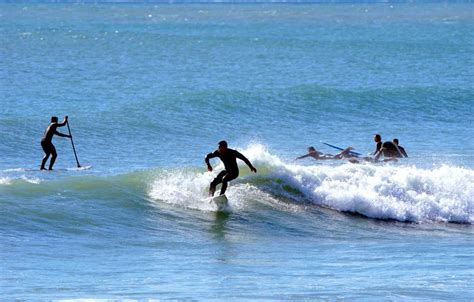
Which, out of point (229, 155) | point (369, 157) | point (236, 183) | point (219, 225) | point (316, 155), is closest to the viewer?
point (219, 225)

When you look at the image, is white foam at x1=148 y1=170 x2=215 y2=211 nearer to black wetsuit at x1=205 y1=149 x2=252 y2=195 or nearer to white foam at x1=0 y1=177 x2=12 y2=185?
black wetsuit at x1=205 y1=149 x2=252 y2=195

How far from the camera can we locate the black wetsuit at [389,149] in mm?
25359

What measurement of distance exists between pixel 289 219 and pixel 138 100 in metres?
18.1

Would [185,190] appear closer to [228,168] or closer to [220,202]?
[220,202]

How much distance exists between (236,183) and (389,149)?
16.0ft

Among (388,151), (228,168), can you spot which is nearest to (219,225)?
(228,168)

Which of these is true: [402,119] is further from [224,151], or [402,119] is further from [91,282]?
[91,282]

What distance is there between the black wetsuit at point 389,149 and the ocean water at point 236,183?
332mm

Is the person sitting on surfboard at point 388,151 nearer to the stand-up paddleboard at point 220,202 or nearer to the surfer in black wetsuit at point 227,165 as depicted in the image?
the stand-up paddleboard at point 220,202

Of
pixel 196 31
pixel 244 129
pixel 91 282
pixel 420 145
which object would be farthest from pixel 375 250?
pixel 196 31

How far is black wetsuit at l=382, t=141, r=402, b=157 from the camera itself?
A: 2536 cm

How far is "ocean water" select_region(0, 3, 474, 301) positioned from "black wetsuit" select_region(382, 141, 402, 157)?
332 mm

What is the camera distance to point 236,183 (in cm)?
2220

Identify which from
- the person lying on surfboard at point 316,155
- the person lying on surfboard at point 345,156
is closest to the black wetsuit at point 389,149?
the person lying on surfboard at point 345,156
